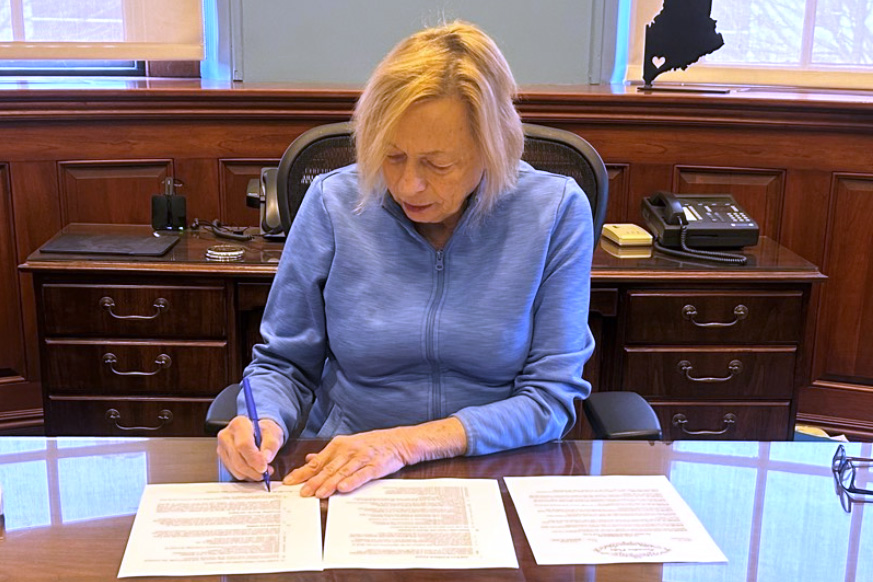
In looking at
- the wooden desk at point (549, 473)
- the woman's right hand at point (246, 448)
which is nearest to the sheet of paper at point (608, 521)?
the wooden desk at point (549, 473)

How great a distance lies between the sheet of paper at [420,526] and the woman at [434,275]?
0.16m

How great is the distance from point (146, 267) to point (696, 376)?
137 cm

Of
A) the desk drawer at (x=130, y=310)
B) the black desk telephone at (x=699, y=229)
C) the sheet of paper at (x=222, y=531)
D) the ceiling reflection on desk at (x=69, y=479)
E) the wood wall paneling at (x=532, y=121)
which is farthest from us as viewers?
the wood wall paneling at (x=532, y=121)

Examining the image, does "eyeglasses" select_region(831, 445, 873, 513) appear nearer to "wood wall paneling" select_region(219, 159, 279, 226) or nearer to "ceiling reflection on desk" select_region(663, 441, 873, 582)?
"ceiling reflection on desk" select_region(663, 441, 873, 582)

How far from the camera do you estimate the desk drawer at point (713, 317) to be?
243cm

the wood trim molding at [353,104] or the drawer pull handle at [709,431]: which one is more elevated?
the wood trim molding at [353,104]

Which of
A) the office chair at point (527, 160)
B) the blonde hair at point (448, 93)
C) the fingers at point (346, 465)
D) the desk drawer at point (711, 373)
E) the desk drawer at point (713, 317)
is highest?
the blonde hair at point (448, 93)

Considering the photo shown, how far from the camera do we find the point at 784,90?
322 cm

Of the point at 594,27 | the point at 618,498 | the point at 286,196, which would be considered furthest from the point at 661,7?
the point at 618,498

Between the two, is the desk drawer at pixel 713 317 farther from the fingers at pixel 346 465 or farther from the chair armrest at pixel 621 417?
the fingers at pixel 346 465

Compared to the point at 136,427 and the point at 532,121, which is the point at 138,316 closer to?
the point at 136,427

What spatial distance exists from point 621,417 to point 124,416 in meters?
1.37

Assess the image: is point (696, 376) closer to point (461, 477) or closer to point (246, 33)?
point (461, 477)

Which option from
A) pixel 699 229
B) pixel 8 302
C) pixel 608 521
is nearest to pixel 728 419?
pixel 699 229
